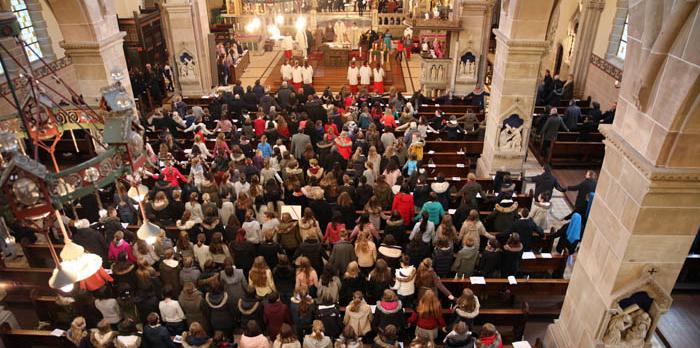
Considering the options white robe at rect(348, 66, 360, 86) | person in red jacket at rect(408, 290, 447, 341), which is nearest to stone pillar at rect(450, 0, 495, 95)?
white robe at rect(348, 66, 360, 86)

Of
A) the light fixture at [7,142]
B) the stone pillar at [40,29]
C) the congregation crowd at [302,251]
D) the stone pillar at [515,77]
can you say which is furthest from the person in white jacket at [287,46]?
the light fixture at [7,142]

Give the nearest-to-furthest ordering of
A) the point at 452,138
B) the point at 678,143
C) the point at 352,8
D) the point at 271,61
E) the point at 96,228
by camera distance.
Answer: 1. the point at 678,143
2. the point at 96,228
3. the point at 452,138
4. the point at 271,61
5. the point at 352,8

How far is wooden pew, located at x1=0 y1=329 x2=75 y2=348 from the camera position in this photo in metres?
6.89

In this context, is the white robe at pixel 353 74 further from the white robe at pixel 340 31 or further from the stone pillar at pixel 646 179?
the stone pillar at pixel 646 179

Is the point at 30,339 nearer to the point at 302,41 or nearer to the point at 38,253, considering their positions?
the point at 38,253

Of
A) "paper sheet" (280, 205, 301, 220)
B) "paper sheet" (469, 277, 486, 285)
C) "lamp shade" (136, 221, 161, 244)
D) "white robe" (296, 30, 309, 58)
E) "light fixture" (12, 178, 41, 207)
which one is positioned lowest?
"paper sheet" (469, 277, 486, 285)

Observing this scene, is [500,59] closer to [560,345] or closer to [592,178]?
[592,178]

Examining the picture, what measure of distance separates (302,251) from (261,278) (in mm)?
864

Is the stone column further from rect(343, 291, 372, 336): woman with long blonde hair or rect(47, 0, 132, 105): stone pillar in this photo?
rect(343, 291, 372, 336): woman with long blonde hair

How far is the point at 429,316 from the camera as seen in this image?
6398 millimetres

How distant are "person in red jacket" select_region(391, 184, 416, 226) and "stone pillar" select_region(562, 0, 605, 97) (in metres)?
11.0

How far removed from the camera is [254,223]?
25.8ft

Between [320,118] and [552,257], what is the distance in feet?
21.7

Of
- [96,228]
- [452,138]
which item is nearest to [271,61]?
[452,138]
